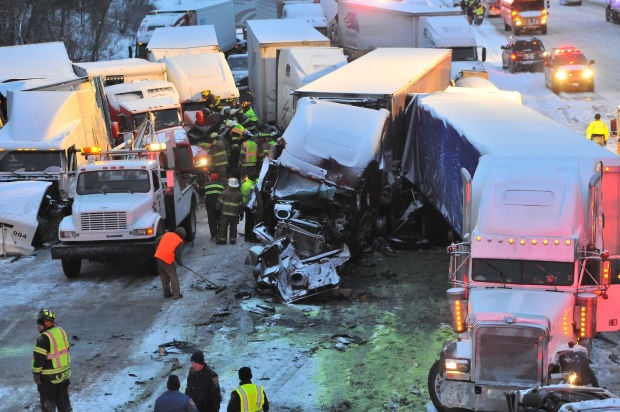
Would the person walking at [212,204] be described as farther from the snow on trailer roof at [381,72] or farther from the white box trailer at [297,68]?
the white box trailer at [297,68]

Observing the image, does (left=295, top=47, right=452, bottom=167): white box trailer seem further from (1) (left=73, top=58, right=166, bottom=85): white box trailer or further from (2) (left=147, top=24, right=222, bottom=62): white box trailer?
(2) (left=147, top=24, right=222, bottom=62): white box trailer

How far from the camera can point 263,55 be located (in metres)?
33.8

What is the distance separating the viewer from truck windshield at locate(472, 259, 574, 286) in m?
12.0

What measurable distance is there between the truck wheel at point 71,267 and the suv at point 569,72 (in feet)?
80.4

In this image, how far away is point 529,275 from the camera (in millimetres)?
12102

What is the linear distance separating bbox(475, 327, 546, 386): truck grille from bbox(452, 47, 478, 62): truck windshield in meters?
26.9

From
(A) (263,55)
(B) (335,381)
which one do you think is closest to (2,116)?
(A) (263,55)

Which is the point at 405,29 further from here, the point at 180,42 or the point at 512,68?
the point at 180,42

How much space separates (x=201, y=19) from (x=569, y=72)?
2049 cm

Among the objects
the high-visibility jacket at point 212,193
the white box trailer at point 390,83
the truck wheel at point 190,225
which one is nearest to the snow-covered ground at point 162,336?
the truck wheel at point 190,225

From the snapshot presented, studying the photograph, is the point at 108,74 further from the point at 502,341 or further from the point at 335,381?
the point at 502,341

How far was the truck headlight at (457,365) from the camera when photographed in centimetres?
1119

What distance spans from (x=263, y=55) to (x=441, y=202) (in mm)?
16366

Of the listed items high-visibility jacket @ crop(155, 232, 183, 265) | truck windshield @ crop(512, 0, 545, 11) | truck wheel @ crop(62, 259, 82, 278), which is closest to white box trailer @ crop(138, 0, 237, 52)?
truck windshield @ crop(512, 0, 545, 11)
